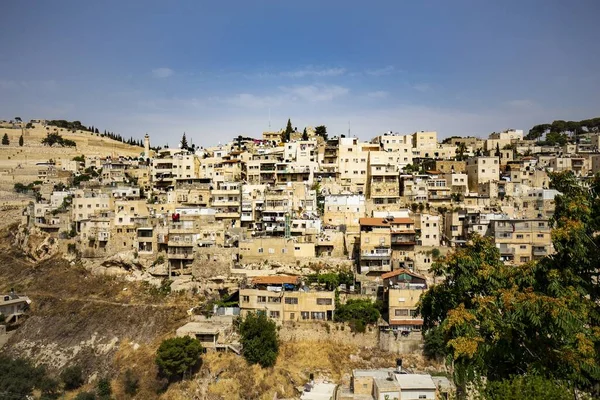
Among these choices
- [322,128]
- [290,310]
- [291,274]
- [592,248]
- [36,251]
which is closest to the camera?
[592,248]

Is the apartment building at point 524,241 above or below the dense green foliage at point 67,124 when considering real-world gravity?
below

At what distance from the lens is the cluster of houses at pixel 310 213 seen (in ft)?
96.9

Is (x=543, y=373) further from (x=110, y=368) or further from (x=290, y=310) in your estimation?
(x=110, y=368)

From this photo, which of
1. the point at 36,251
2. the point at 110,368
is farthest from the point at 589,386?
the point at 36,251

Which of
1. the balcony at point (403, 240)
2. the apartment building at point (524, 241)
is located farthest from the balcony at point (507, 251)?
the balcony at point (403, 240)

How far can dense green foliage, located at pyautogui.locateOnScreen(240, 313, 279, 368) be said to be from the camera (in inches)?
977

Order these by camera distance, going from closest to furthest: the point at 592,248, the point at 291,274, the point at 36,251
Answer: the point at 592,248 → the point at 291,274 → the point at 36,251

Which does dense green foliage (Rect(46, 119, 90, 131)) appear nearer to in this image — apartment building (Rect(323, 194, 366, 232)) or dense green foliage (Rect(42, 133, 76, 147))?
dense green foliage (Rect(42, 133, 76, 147))

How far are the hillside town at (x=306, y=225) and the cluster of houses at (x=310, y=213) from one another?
0.32ft

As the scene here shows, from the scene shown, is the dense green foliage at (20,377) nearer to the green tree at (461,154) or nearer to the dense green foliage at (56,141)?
the green tree at (461,154)

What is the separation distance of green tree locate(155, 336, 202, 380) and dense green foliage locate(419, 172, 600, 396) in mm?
15704

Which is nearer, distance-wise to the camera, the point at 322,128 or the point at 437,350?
the point at 437,350

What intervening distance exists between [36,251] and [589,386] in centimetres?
3908

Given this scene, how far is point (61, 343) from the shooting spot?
3047 centimetres
